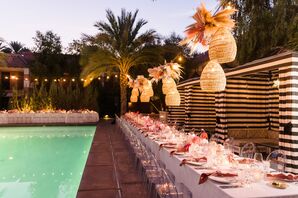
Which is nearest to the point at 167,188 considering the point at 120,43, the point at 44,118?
the point at 120,43

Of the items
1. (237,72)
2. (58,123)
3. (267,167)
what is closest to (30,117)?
(58,123)

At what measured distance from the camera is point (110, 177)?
677 cm

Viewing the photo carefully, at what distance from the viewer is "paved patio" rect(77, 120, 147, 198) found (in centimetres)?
567

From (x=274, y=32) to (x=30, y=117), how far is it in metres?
15.4

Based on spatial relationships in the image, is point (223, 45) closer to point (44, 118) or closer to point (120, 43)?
point (120, 43)

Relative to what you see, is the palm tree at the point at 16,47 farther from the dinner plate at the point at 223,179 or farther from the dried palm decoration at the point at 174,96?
the dinner plate at the point at 223,179

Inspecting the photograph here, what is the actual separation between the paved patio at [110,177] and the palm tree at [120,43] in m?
11.7

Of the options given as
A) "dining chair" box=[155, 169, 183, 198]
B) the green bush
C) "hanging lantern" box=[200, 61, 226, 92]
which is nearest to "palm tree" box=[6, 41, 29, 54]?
the green bush

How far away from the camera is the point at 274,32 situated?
1389 centimetres

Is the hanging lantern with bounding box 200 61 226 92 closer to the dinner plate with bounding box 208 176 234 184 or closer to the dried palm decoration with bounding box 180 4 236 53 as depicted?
the dried palm decoration with bounding box 180 4 236 53

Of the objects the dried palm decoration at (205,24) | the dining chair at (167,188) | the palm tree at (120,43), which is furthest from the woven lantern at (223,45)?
the palm tree at (120,43)

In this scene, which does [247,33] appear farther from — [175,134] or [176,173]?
[176,173]

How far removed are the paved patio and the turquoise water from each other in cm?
55

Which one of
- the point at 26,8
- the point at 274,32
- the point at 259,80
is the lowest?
the point at 259,80
